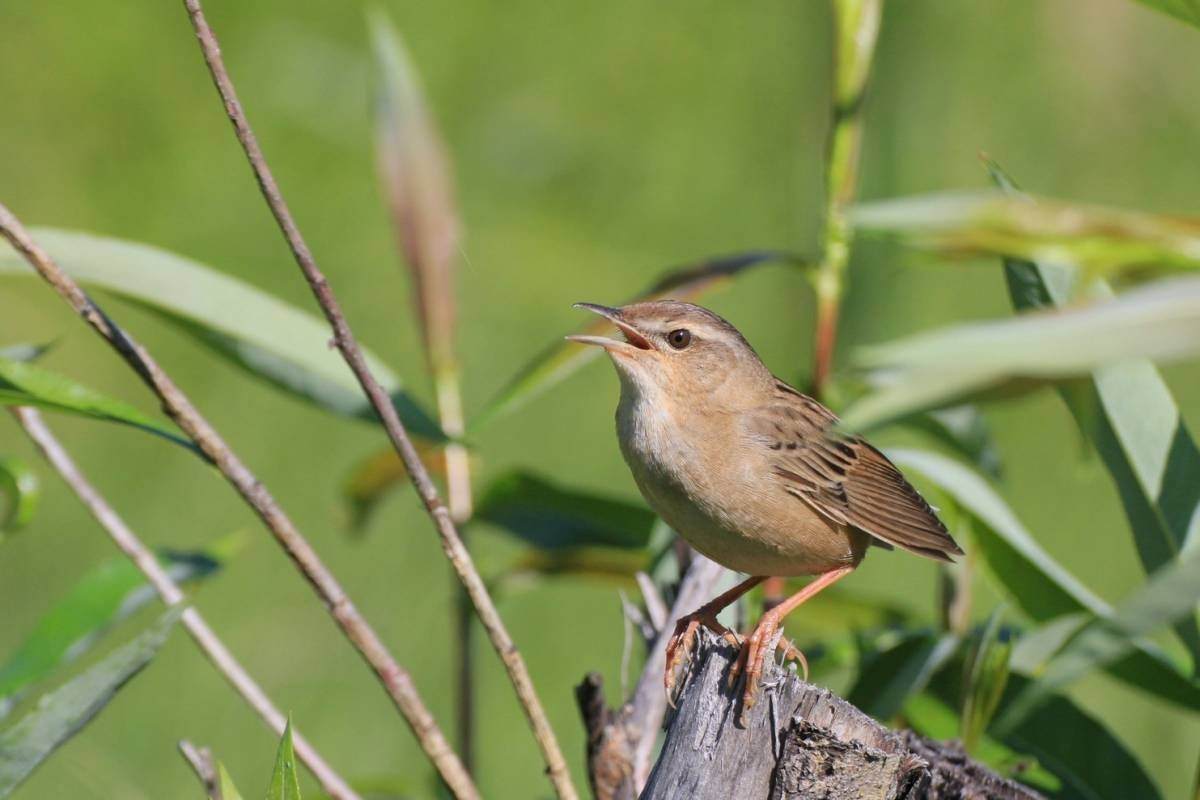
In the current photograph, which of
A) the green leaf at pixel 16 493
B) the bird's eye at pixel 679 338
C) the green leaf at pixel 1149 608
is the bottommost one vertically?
the bird's eye at pixel 679 338

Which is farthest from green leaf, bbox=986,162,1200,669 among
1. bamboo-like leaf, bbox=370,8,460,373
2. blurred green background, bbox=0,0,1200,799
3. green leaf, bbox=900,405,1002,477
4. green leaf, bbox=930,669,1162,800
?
blurred green background, bbox=0,0,1200,799

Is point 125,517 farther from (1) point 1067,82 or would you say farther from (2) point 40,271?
(1) point 1067,82

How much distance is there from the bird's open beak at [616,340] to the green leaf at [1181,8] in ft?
3.63

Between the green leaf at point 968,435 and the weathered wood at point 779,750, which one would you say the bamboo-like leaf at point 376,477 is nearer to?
the green leaf at point 968,435

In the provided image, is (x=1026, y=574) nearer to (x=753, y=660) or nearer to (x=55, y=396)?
(x=753, y=660)

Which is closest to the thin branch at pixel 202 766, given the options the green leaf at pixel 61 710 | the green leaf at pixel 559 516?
the green leaf at pixel 61 710

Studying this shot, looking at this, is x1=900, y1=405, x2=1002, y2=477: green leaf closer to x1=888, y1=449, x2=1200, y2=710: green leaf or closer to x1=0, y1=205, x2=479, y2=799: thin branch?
x1=888, y1=449, x2=1200, y2=710: green leaf

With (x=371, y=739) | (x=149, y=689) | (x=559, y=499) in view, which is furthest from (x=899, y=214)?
(x=149, y=689)

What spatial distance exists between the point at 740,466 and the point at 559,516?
0.72m

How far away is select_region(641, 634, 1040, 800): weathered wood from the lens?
1.94 meters

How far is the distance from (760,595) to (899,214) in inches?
80.9

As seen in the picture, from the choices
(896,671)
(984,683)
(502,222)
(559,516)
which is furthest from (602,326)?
(502,222)

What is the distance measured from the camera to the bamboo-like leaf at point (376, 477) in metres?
3.30

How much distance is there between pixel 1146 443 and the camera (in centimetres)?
242
